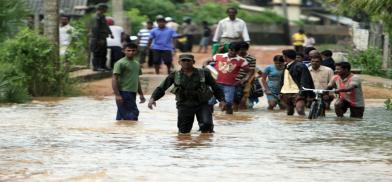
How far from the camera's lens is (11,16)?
2259 cm

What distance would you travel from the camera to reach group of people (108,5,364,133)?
14.8 metres

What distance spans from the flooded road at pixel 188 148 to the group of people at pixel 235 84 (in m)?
0.31

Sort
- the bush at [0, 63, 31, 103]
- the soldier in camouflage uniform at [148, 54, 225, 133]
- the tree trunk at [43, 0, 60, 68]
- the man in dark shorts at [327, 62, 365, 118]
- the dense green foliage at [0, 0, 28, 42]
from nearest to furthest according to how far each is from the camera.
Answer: the soldier in camouflage uniform at [148, 54, 225, 133]
the man in dark shorts at [327, 62, 365, 118]
the bush at [0, 63, 31, 103]
the dense green foliage at [0, 0, 28, 42]
the tree trunk at [43, 0, 60, 68]

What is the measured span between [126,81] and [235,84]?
117 inches

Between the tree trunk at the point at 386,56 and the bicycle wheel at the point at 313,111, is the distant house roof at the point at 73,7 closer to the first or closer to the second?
the tree trunk at the point at 386,56

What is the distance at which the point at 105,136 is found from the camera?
47.4 feet

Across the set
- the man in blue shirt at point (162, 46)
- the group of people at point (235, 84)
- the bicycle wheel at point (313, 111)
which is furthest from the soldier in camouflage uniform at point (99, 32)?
the bicycle wheel at point (313, 111)

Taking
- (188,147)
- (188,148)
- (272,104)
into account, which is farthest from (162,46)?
(188,148)

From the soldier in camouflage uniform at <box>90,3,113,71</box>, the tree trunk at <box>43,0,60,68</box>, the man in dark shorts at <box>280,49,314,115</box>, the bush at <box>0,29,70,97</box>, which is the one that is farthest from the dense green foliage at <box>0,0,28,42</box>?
the man in dark shorts at <box>280,49,314,115</box>

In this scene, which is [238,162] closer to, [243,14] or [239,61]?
[239,61]

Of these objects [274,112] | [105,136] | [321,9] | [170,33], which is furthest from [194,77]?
[321,9]

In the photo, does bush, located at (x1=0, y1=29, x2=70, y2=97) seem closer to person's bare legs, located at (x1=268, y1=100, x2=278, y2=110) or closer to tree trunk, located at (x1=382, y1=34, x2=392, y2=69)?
person's bare legs, located at (x1=268, y1=100, x2=278, y2=110)

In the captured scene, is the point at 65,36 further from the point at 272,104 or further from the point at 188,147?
the point at 188,147

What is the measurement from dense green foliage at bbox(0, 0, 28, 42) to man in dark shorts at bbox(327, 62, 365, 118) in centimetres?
748
